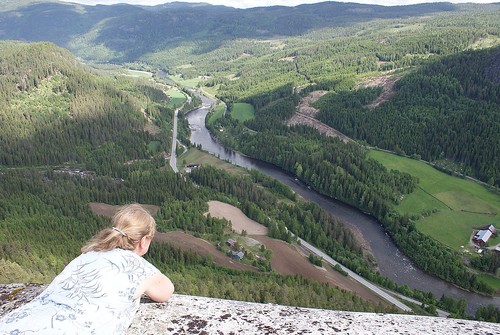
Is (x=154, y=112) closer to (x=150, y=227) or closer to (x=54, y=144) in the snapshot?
(x=54, y=144)

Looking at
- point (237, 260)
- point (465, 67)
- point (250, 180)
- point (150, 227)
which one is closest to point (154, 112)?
point (250, 180)

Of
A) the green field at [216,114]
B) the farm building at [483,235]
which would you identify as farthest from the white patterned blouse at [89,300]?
the green field at [216,114]

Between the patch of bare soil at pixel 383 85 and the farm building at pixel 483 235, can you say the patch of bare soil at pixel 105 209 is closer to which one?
the farm building at pixel 483 235

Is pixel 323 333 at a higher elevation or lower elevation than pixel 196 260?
higher

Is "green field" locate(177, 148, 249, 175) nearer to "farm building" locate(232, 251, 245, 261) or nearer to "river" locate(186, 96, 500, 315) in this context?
"river" locate(186, 96, 500, 315)

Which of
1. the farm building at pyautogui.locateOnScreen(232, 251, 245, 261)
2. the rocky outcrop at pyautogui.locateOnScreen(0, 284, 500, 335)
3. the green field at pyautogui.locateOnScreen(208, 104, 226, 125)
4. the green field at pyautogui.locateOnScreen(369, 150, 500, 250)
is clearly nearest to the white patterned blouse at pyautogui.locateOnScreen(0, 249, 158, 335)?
the rocky outcrop at pyautogui.locateOnScreen(0, 284, 500, 335)

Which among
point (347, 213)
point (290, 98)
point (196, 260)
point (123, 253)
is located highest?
point (123, 253)
